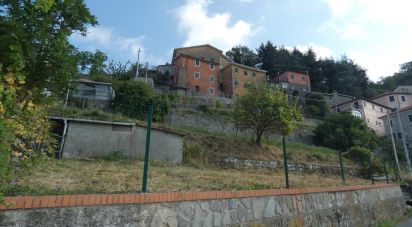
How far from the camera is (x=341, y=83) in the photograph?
61.7m

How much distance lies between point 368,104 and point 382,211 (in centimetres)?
4528

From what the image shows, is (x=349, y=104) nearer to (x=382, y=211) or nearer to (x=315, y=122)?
(x=315, y=122)

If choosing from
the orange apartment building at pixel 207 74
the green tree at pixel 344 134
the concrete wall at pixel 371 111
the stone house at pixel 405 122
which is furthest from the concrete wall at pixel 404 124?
the orange apartment building at pixel 207 74

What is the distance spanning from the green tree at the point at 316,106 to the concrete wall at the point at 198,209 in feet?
124

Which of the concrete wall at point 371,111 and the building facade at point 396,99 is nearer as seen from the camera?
the concrete wall at point 371,111

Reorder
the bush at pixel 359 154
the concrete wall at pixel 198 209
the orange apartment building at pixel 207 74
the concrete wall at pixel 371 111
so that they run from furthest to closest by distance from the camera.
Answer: the concrete wall at pixel 371 111 < the orange apartment building at pixel 207 74 < the bush at pixel 359 154 < the concrete wall at pixel 198 209

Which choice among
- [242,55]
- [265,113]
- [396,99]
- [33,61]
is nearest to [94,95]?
[265,113]

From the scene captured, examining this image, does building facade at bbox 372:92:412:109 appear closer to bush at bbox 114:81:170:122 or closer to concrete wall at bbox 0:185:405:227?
bush at bbox 114:81:170:122

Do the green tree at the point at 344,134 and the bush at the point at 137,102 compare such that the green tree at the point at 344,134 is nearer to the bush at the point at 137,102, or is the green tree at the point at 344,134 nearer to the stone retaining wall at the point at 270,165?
the stone retaining wall at the point at 270,165

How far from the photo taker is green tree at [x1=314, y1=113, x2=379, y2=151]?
102ft

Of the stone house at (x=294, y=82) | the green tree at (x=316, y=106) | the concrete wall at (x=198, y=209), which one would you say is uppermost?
the stone house at (x=294, y=82)

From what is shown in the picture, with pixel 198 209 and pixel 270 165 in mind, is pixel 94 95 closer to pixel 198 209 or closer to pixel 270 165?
pixel 270 165

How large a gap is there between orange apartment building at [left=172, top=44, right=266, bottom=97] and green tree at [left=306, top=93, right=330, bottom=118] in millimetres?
8531

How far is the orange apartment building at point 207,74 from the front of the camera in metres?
46.0
